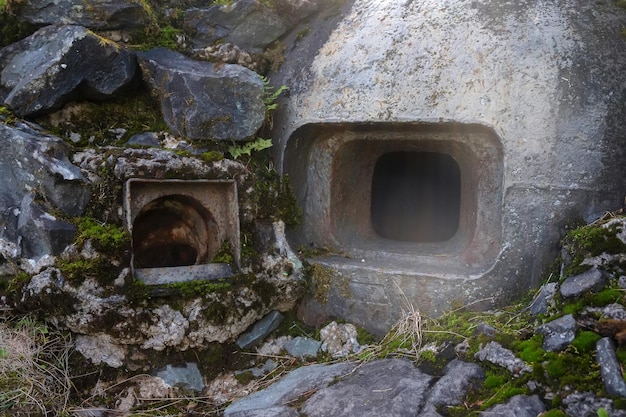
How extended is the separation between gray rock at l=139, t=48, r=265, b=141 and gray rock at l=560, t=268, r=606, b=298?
2055 millimetres

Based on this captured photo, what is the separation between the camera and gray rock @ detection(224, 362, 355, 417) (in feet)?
9.66

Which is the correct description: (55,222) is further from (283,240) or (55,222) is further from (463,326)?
(463,326)

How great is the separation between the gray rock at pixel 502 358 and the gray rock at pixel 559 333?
0.13 m

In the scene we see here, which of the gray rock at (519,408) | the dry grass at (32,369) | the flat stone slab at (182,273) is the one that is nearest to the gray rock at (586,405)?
the gray rock at (519,408)

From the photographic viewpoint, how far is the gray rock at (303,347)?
11.7 ft

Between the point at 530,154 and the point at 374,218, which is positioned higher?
the point at 530,154

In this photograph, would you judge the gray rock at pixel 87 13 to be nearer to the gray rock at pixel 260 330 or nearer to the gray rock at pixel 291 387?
the gray rock at pixel 260 330

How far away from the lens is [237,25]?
4.02 metres

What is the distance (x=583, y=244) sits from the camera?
276 centimetres

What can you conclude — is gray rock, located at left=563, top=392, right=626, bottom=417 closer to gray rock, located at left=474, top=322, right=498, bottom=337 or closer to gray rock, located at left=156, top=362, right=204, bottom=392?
gray rock, located at left=474, top=322, right=498, bottom=337

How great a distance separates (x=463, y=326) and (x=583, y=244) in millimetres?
742

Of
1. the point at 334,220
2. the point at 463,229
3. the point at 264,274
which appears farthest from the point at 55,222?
the point at 463,229

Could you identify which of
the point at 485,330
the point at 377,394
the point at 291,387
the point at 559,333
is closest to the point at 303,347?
the point at 291,387

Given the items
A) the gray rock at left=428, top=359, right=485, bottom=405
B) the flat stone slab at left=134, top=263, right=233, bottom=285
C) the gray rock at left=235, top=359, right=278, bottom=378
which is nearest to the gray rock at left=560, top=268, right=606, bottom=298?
the gray rock at left=428, top=359, right=485, bottom=405
